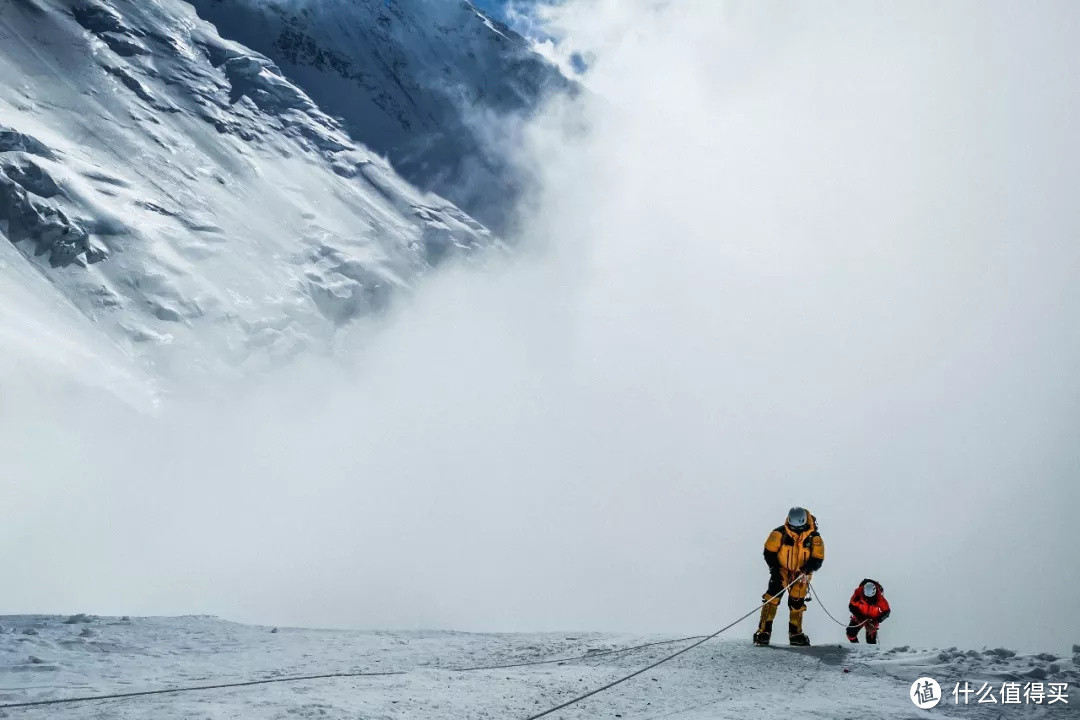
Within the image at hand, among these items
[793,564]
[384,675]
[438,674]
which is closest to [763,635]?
[793,564]

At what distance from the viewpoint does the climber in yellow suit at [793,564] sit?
979 centimetres

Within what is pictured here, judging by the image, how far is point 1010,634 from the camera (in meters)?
82.4

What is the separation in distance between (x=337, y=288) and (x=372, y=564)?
4126cm

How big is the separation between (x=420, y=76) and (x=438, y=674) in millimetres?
155684

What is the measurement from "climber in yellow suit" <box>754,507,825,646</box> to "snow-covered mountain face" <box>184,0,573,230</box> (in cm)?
11781

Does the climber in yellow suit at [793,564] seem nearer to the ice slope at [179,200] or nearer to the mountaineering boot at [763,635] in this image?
the mountaineering boot at [763,635]

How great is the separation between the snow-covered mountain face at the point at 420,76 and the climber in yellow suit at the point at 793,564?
11781 cm

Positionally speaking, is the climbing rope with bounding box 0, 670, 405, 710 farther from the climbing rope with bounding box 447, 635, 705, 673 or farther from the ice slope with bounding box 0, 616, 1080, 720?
the climbing rope with bounding box 447, 635, 705, 673

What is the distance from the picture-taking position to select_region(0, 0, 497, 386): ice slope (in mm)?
61281

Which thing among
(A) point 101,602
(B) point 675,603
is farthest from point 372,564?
(B) point 675,603

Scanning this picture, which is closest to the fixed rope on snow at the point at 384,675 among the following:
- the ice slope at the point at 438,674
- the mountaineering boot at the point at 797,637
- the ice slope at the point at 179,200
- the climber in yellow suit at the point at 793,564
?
the ice slope at the point at 438,674

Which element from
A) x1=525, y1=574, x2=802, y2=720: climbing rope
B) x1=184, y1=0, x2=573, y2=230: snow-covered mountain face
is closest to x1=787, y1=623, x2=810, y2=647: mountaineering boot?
x1=525, y1=574, x2=802, y2=720: climbing rope

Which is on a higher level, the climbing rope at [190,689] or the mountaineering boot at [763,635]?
the mountaineering boot at [763,635]

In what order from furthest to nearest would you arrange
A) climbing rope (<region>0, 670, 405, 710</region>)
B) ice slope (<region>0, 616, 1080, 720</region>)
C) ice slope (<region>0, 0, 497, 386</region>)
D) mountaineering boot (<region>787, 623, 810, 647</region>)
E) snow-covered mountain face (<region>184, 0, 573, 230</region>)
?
1. snow-covered mountain face (<region>184, 0, 573, 230</region>)
2. ice slope (<region>0, 0, 497, 386</region>)
3. mountaineering boot (<region>787, 623, 810, 647</region>)
4. ice slope (<region>0, 616, 1080, 720</region>)
5. climbing rope (<region>0, 670, 405, 710</region>)
